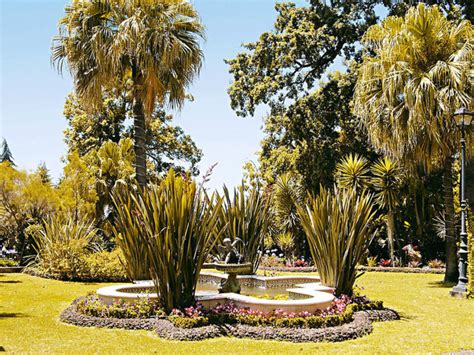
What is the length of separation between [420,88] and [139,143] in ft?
27.9

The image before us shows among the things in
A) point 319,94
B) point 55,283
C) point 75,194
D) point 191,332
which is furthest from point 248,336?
point 319,94

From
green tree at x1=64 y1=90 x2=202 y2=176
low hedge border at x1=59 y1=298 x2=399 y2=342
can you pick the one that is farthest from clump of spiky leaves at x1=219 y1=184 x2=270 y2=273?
green tree at x1=64 y1=90 x2=202 y2=176

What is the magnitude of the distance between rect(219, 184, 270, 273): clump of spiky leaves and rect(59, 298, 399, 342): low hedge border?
234 inches

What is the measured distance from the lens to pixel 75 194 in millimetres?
23156

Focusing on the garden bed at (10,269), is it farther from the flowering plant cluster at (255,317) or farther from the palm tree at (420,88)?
the palm tree at (420,88)

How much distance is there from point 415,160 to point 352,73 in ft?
28.0

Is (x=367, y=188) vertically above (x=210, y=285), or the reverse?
(x=367, y=188)

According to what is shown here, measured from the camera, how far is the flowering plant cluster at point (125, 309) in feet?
34.3

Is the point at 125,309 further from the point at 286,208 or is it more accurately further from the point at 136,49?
the point at 286,208

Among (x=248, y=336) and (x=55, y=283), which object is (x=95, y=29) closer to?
(x=55, y=283)

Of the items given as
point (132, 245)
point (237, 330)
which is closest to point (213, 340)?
point (237, 330)

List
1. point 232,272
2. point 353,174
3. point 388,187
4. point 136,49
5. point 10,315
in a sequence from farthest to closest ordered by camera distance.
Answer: point 353,174 < point 388,187 < point 136,49 < point 232,272 < point 10,315

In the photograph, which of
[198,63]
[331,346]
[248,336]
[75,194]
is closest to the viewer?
[331,346]

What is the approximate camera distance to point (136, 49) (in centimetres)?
1711
